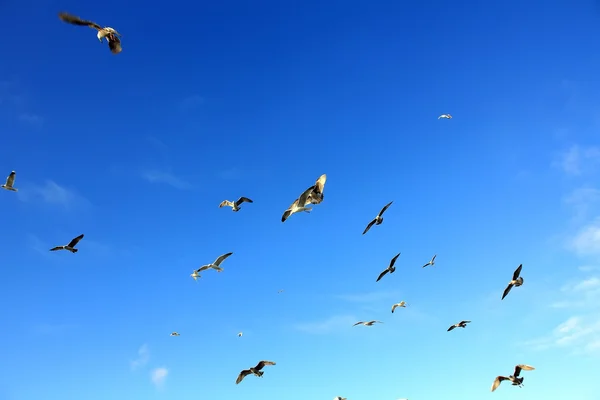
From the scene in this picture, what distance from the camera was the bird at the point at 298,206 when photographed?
2227cm

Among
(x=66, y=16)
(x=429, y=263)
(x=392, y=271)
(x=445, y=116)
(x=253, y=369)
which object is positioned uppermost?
(x=445, y=116)

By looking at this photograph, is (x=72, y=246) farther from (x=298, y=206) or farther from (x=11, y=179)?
(x=298, y=206)

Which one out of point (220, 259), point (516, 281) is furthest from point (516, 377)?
point (220, 259)

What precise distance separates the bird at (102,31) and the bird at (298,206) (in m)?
13.3

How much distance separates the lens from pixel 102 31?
84.3ft

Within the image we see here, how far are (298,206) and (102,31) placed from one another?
14.4 m

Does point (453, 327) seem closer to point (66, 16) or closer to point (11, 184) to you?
point (66, 16)

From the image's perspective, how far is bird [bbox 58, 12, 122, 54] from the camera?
79.3 ft

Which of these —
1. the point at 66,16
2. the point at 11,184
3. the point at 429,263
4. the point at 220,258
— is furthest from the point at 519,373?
the point at 11,184

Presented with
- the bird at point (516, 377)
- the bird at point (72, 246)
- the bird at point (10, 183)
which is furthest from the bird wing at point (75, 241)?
the bird at point (516, 377)

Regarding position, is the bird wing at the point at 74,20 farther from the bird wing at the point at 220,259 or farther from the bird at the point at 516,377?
the bird at the point at 516,377

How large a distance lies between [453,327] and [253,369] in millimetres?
16723

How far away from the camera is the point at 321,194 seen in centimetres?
2289

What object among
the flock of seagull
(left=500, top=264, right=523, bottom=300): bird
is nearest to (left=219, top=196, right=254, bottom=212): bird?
the flock of seagull
